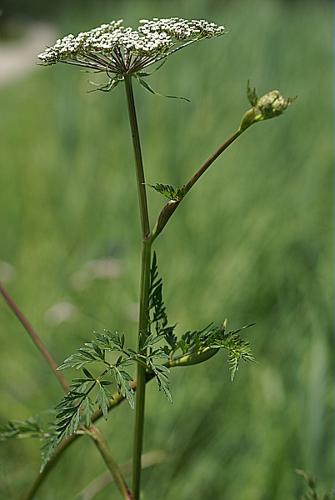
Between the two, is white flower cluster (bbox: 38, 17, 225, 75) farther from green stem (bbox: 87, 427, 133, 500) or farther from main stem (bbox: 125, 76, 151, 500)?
green stem (bbox: 87, 427, 133, 500)

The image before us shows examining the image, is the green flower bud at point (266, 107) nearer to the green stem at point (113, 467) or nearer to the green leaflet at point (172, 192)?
the green leaflet at point (172, 192)

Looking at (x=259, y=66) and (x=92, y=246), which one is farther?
(x=259, y=66)

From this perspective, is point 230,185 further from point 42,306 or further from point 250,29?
point 250,29

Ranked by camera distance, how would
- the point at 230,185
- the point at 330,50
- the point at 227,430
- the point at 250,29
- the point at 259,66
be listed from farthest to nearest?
the point at 330,50 < the point at 250,29 < the point at 259,66 < the point at 230,185 < the point at 227,430

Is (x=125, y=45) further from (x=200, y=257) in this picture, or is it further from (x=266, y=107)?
(x=200, y=257)

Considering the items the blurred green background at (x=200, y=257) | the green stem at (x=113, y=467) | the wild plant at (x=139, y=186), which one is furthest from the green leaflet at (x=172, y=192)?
the blurred green background at (x=200, y=257)

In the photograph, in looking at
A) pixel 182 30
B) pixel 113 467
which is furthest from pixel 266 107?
pixel 113 467

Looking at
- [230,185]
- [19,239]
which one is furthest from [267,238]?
[19,239]

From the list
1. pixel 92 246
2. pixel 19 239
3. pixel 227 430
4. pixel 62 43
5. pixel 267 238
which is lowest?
pixel 227 430
